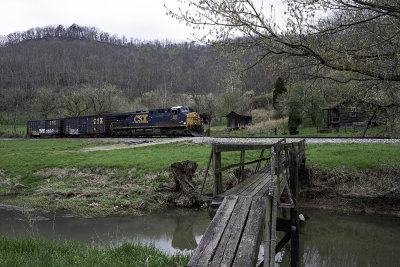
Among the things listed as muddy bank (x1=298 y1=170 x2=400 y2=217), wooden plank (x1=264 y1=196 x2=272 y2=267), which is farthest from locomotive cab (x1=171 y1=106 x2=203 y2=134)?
wooden plank (x1=264 y1=196 x2=272 y2=267)

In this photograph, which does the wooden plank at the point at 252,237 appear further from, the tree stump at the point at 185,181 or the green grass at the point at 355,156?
the green grass at the point at 355,156

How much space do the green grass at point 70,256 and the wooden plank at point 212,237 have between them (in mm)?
1067

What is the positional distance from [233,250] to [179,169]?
30.4 feet

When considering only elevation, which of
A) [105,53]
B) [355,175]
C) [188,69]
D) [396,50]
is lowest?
[355,175]

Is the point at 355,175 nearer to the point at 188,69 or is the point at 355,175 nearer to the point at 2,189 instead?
the point at 2,189

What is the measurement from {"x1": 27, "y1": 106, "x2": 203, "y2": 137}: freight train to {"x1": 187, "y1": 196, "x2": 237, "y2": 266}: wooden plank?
26569 mm

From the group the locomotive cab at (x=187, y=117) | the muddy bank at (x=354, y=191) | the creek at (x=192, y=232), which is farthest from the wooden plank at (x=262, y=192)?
the locomotive cab at (x=187, y=117)

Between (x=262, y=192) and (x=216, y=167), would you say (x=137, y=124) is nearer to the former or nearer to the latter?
(x=216, y=167)

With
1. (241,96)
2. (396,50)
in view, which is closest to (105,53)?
(241,96)

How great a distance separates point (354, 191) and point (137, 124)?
26.1m

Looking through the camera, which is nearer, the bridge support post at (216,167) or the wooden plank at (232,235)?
the wooden plank at (232,235)

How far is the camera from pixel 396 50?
8.26 meters

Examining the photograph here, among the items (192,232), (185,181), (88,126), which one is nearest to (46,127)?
(88,126)

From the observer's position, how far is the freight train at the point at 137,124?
104 ft
